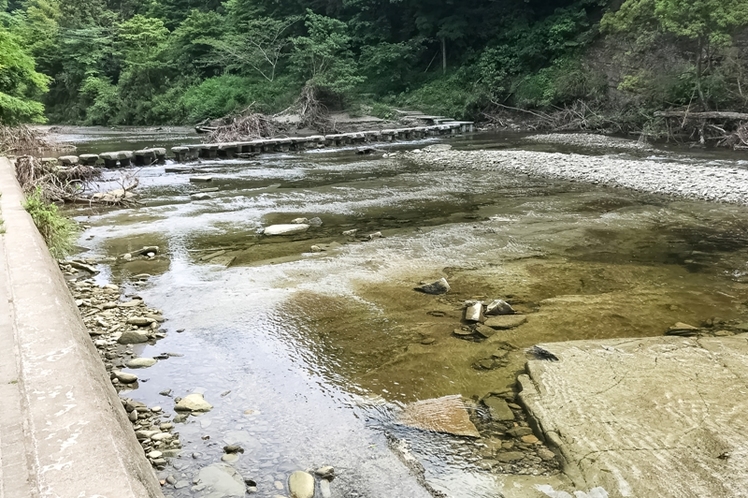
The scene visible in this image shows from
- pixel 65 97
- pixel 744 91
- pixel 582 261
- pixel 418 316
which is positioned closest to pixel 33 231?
pixel 418 316

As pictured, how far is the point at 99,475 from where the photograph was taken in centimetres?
183

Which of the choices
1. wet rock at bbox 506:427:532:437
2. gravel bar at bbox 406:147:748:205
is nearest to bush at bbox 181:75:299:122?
gravel bar at bbox 406:147:748:205

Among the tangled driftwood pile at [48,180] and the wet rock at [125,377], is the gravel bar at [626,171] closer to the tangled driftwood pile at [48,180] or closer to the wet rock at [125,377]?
the tangled driftwood pile at [48,180]

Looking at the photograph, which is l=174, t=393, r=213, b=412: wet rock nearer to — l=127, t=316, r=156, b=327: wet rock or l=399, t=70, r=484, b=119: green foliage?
l=127, t=316, r=156, b=327: wet rock

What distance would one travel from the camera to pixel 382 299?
218 inches

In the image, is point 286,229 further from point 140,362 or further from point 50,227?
point 140,362

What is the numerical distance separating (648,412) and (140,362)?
358 centimetres

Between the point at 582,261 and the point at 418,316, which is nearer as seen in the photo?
the point at 418,316

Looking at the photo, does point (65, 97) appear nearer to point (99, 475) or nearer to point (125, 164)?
point (125, 164)

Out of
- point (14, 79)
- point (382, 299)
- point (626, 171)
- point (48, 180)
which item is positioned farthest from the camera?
point (626, 171)

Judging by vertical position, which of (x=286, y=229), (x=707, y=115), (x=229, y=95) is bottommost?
(x=286, y=229)

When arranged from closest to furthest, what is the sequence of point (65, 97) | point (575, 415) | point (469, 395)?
1. point (575, 415)
2. point (469, 395)
3. point (65, 97)

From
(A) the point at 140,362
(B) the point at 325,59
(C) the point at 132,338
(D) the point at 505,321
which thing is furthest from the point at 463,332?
(B) the point at 325,59

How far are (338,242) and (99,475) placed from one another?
238 inches
